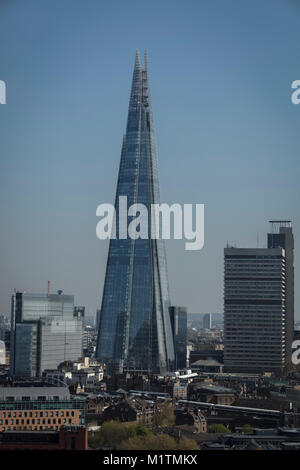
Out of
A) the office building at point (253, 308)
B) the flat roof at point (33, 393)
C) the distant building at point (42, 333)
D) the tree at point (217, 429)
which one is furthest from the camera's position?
the office building at point (253, 308)

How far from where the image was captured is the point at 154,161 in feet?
188

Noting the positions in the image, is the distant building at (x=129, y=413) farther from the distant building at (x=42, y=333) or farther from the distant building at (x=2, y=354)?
the distant building at (x=2, y=354)

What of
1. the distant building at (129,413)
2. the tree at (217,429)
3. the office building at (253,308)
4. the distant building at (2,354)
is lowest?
the tree at (217,429)

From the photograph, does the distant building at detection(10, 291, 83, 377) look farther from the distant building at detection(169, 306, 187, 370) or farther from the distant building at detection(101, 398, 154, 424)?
the distant building at detection(101, 398, 154, 424)

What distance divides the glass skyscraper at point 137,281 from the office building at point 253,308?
463cm

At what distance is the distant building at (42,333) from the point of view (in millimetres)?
51219

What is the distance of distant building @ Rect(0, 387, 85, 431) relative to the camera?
3062 centimetres

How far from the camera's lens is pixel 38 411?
31.1m

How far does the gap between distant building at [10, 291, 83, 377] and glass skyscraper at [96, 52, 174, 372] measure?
190 cm

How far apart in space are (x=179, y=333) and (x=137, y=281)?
6.32m

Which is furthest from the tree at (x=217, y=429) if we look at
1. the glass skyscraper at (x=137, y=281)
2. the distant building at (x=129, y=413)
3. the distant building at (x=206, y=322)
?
the distant building at (x=206, y=322)

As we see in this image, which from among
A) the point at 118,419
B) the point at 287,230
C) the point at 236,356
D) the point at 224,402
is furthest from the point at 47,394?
the point at 287,230

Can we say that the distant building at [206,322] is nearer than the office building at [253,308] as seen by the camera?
No
